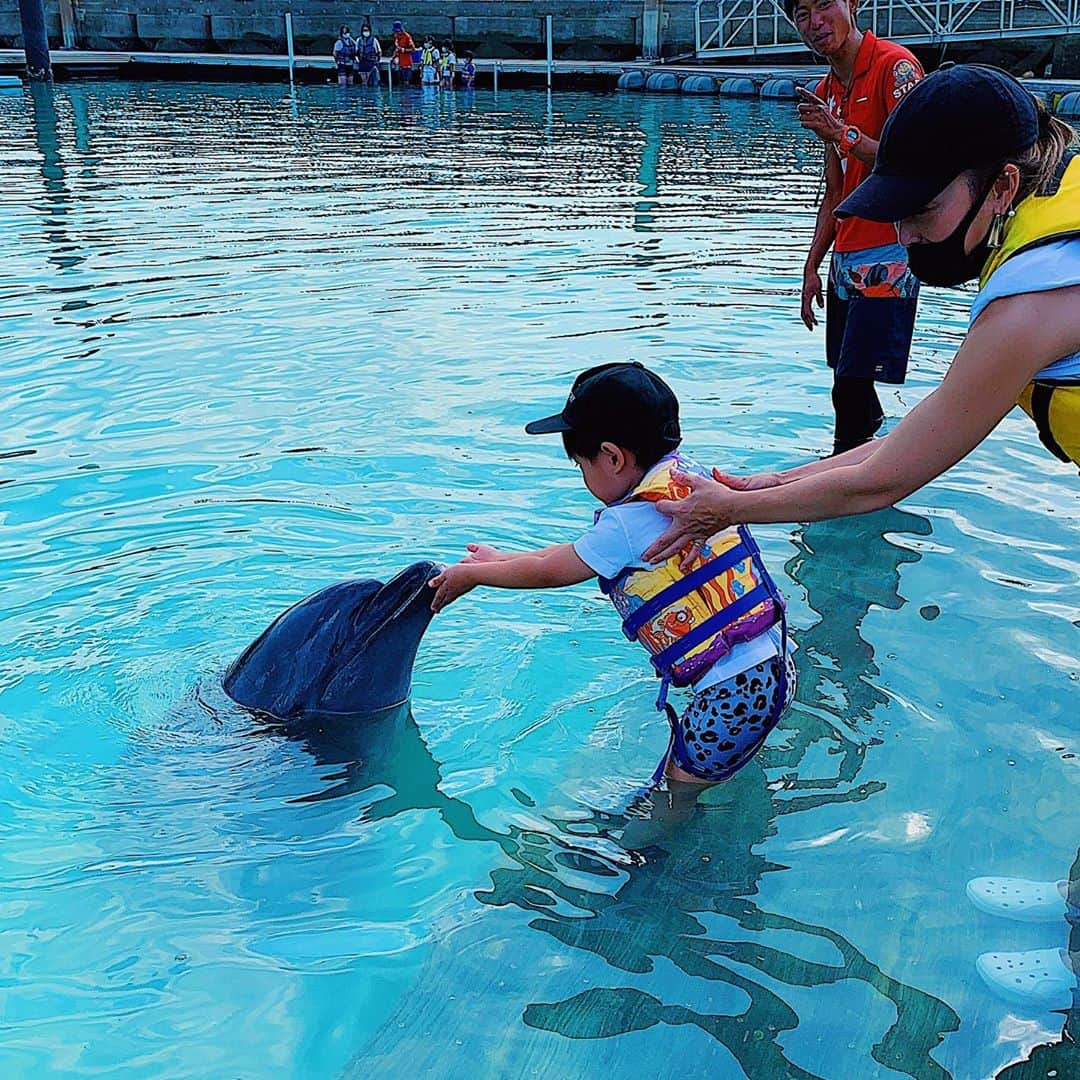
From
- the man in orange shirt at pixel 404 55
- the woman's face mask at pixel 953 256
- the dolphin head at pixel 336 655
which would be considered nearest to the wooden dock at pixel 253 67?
the man in orange shirt at pixel 404 55

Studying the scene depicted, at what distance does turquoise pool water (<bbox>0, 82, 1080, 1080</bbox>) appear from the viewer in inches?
120

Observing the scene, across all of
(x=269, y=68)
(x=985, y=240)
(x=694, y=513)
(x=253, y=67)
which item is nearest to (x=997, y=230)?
(x=985, y=240)

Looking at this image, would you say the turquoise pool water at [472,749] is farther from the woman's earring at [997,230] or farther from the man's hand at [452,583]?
the woman's earring at [997,230]

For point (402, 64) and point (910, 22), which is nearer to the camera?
point (910, 22)

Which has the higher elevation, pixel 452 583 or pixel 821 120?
pixel 821 120

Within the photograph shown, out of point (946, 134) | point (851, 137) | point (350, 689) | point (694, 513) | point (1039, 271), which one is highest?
point (946, 134)

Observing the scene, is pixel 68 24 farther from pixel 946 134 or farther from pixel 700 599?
pixel 946 134

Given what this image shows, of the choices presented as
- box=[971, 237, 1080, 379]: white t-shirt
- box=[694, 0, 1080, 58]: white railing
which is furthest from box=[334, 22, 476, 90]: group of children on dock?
box=[971, 237, 1080, 379]: white t-shirt

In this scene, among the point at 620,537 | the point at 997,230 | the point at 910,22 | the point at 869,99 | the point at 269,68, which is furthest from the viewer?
the point at 269,68

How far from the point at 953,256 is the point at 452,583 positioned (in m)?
1.52

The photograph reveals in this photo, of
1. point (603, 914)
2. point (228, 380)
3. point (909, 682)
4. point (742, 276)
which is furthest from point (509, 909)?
point (742, 276)

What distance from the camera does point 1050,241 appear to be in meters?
2.59

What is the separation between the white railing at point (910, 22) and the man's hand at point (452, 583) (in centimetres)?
2362

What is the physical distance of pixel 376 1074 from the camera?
2902 mm
